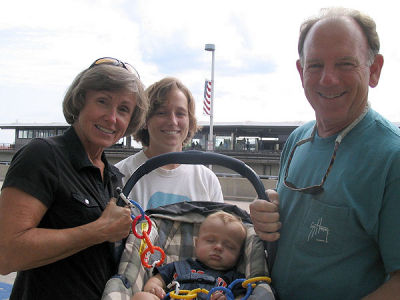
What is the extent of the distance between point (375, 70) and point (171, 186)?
178 centimetres

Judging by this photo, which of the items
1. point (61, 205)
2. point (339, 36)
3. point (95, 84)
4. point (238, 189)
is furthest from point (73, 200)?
point (238, 189)

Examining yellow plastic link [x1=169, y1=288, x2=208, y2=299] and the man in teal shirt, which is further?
yellow plastic link [x1=169, y1=288, x2=208, y2=299]

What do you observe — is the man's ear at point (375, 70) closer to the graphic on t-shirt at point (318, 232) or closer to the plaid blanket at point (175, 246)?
the graphic on t-shirt at point (318, 232)

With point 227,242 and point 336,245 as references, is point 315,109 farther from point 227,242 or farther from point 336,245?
point 227,242

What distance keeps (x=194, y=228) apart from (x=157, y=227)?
0.31 metres

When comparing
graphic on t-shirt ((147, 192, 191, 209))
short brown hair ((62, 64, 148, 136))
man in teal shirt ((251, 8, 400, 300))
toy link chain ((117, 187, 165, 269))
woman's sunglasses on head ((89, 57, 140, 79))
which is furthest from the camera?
graphic on t-shirt ((147, 192, 191, 209))

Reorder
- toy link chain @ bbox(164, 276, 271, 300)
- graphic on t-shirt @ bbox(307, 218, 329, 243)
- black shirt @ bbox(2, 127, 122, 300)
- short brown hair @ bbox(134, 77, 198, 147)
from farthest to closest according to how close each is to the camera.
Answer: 1. short brown hair @ bbox(134, 77, 198, 147)
2. toy link chain @ bbox(164, 276, 271, 300)
3. black shirt @ bbox(2, 127, 122, 300)
4. graphic on t-shirt @ bbox(307, 218, 329, 243)

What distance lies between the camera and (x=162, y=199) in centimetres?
289

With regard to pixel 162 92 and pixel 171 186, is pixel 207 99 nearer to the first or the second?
pixel 162 92

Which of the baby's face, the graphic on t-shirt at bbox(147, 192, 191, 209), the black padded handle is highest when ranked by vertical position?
the black padded handle

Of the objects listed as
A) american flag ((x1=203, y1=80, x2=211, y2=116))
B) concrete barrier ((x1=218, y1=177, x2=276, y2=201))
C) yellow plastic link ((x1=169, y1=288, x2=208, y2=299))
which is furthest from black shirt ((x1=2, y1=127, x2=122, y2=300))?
american flag ((x1=203, y1=80, x2=211, y2=116))

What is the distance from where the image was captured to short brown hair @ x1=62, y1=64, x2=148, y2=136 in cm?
213

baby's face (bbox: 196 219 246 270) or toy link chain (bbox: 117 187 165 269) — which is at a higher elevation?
toy link chain (bbox: 117 187 165 269)

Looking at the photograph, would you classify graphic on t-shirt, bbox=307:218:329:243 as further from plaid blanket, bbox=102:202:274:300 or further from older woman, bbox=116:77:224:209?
older woman, bbox=116:77:224:209
